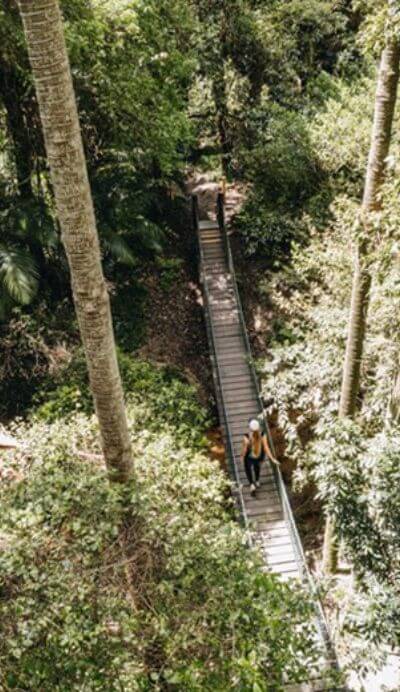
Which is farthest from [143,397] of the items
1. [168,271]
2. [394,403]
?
[168,271]

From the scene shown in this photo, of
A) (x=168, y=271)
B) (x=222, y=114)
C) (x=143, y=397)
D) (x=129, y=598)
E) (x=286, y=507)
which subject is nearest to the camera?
(x=129, y=598)

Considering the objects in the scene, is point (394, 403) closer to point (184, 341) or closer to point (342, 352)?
point (342, 352)

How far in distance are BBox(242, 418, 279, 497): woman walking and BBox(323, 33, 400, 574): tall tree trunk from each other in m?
1.92

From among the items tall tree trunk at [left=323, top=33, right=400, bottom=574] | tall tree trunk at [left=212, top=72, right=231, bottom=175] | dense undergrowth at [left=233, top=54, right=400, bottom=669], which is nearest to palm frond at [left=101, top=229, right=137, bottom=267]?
dense undergrowth at [left=233, top=54, right=400, bottom=669]

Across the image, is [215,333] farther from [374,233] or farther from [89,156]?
[374,233]

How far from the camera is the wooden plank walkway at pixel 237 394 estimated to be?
980 centimetres

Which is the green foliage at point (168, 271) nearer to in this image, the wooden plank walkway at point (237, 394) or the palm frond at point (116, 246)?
the wooden plank walkway at point (237, 394)

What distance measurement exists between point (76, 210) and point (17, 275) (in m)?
6.88

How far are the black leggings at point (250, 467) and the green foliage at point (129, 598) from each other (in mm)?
4329

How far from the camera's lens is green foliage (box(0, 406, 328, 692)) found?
161 inches

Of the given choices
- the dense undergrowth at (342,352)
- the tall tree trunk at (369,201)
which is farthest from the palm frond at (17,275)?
the tall tree trunk at (369,201)

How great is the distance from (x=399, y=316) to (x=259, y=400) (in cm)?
641

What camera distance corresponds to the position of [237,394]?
12523mm

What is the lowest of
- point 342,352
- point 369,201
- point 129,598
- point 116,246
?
point 342,352
